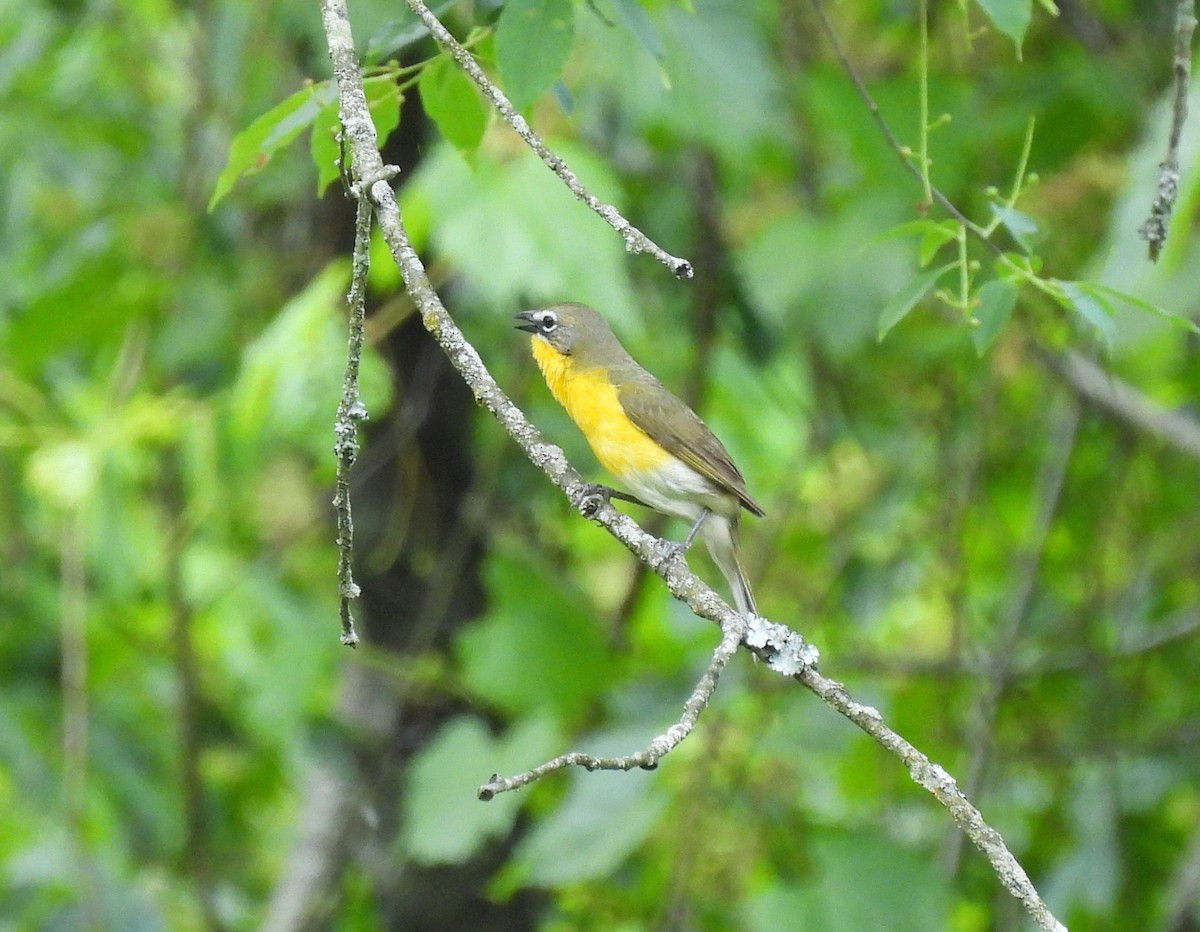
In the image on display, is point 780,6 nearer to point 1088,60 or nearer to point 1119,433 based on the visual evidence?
point 1088,60

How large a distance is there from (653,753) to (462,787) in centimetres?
349

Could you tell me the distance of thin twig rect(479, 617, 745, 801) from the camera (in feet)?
5.84

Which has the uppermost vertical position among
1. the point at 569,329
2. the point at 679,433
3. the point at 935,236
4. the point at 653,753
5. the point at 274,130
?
the point at 569,329

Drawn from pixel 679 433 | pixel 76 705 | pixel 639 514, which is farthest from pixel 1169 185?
pixel 76 705

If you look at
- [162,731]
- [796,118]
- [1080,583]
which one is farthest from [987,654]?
[162,731]

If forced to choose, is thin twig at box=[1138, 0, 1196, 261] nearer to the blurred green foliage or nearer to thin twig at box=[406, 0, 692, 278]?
thin twig at box=[406, 0, 692, 278]

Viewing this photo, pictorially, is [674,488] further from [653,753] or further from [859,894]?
[653,753]

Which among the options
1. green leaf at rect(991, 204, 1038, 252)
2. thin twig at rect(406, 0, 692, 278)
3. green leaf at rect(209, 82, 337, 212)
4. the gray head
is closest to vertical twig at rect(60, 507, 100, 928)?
the gray head

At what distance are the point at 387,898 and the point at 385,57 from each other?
13.5 ft

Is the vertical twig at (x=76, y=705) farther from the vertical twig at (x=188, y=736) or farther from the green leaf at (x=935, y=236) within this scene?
the green leaf at (x=935, y=236)

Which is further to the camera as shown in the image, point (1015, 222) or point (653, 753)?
point (1015, 222)

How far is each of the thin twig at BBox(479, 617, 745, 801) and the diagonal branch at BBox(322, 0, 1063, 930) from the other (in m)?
0.02

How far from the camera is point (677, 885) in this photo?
5.09 metres

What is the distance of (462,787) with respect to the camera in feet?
17.1
